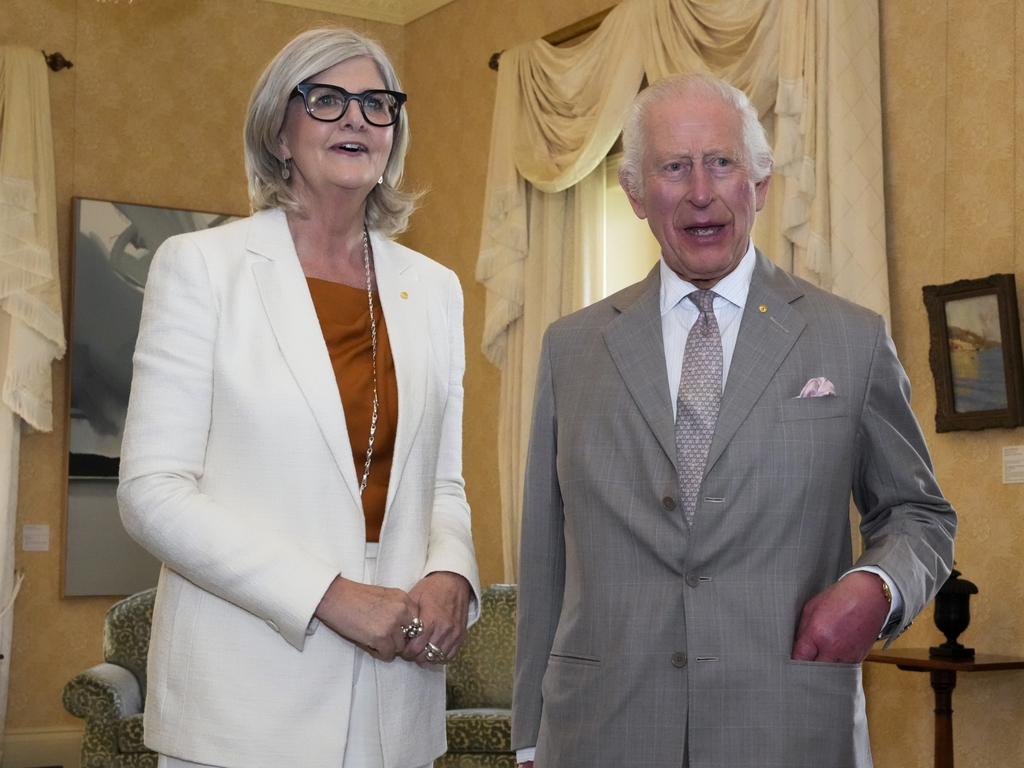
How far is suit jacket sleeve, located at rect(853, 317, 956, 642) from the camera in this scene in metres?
2.09

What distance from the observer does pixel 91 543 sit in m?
7.50

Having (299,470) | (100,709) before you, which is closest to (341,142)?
(299,470)

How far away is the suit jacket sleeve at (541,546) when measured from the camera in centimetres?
230

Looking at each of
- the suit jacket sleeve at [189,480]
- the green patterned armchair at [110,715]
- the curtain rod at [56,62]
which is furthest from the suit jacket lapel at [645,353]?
the curtain rod at [56,62]

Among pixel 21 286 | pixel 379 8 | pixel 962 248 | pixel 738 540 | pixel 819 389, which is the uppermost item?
pixel 379 8

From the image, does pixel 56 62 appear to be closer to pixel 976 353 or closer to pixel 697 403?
pixel 976 353

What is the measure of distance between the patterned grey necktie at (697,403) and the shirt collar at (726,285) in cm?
5

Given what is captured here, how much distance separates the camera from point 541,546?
91.1 inches

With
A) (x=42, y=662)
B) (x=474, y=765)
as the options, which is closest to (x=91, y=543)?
(x=42, y=662)

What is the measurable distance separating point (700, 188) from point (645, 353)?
0.89 ft

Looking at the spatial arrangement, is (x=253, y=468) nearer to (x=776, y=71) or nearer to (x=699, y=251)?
(x=699, y=251)

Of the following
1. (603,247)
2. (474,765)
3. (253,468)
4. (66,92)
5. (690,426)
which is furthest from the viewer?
(66,92)

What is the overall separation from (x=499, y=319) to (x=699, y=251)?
5.07 m

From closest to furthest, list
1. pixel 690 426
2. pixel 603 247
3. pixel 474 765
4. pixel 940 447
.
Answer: pixel 690 426 < pixel 940 447 < pixel 474 765 < pixel 603 247
